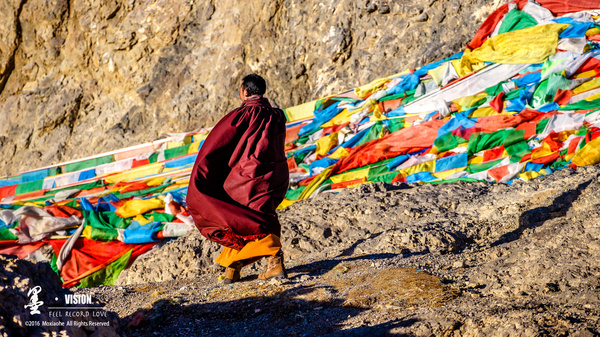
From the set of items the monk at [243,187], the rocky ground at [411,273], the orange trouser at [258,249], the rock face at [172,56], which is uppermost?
the rock face at [172,56]

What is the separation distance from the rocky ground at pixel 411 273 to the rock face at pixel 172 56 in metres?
3.49

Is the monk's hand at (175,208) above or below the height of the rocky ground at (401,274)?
above

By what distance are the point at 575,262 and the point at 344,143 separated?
3.84 metres

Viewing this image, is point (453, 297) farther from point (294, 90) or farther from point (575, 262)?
point (294, 90)

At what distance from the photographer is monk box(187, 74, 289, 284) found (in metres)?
3.18

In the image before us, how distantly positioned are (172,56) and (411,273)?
6733 mm

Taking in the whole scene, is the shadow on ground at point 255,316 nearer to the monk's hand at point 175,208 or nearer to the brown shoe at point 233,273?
the brown shoe at point 233,273

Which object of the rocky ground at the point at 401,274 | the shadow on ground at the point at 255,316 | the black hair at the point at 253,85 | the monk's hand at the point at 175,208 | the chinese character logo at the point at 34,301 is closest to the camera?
the chinese character logo at the point at 34,301

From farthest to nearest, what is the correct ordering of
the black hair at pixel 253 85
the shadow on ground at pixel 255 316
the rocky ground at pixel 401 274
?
the black hair at pixel 253 85
the shadow on ground at pixel 255 316
the rocky ground at pixel 401 274

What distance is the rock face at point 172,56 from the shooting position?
7.62 meters

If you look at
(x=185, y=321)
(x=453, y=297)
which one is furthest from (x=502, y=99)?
(x=185, y=321)

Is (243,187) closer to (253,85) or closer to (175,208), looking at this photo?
(253,85)

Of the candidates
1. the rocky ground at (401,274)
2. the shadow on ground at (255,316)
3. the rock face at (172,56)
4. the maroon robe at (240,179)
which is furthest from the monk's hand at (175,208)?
the rock face at (172,56)

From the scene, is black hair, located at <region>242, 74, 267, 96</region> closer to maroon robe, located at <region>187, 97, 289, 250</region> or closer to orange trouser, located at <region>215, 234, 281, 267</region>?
maroon robe, located at <region>187, 97, 289, 250</region>
